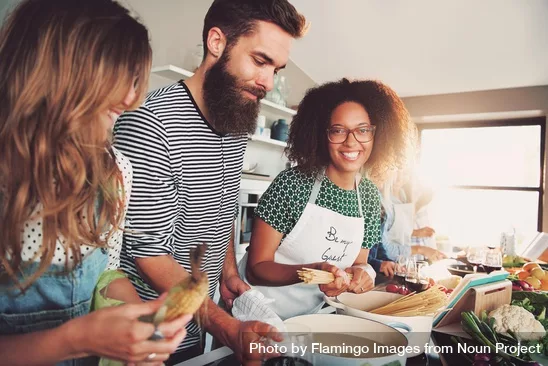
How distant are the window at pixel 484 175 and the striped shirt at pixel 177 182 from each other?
387 cm

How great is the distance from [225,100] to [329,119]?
0.57m

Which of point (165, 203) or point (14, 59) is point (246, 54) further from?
point (14, 59)

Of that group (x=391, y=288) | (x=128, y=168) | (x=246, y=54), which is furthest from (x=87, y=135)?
(x=391, y=288)

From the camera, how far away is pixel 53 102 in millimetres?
639

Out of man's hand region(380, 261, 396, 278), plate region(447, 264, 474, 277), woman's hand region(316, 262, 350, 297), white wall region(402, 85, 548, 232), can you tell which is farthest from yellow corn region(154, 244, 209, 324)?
white wall region(402, 85, 548, 232)

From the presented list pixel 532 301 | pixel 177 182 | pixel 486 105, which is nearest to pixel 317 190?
pixel 177 182

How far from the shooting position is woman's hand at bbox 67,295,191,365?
0.49m

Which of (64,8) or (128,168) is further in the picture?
(128,168)

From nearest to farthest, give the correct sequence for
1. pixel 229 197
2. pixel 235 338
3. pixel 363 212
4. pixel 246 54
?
pixel 235 338
pixel 246 54
pixel 229 197
pixel 363 212

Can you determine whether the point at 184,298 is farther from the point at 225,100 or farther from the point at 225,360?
the point at 225,100

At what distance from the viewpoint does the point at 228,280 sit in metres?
1.44

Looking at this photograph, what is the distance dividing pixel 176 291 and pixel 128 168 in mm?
545

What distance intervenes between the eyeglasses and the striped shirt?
0.40 meters

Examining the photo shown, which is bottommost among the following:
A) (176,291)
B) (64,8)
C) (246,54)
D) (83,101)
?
(176,291)
